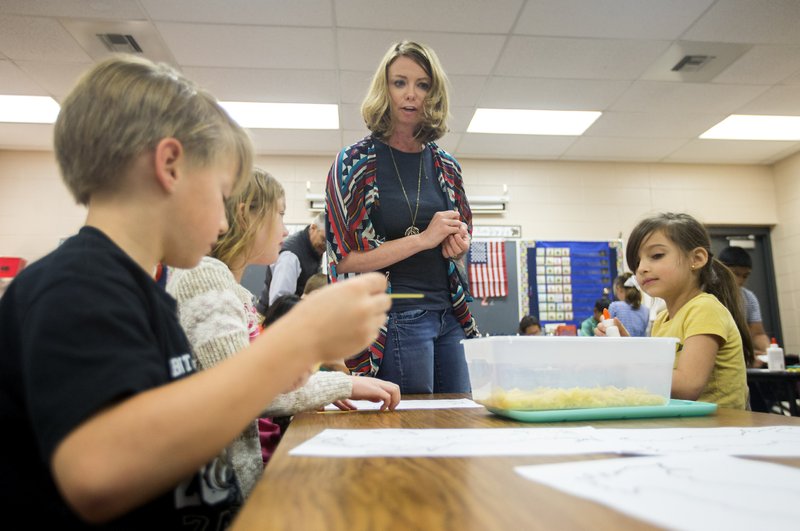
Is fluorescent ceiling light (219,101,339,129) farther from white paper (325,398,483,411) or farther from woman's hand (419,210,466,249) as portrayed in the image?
white paper (325,398,483,411)

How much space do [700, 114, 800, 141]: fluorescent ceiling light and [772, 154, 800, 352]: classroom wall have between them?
57cm

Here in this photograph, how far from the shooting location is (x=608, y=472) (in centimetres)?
46

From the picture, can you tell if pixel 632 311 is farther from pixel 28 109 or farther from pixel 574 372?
pixel 28 109

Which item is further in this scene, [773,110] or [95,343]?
[773,110]

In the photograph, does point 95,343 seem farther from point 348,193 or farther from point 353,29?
point 353,29

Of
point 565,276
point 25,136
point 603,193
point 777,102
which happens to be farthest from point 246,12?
point 777,102

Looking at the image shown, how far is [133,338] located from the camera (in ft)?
1.51

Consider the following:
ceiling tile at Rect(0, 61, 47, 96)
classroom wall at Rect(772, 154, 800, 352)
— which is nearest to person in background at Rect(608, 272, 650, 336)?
classroom wall at Rect(772, 154, 800, 352)

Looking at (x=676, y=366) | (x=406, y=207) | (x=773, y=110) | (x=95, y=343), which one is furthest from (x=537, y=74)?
(x=95, y=343)

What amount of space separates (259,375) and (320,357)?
0.07 metres

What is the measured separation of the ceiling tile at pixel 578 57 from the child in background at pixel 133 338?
2.89m

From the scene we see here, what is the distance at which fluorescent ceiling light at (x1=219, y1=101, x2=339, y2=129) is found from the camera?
3.92 m

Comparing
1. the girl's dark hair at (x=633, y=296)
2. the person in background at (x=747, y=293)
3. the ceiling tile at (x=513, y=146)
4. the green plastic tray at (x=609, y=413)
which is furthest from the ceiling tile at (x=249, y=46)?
the person in background at (x=747, y=293)

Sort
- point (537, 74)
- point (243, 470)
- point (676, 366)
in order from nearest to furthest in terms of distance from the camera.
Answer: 1. point (243, 470)
2. point (676, 366)
3. point (537, 74)
